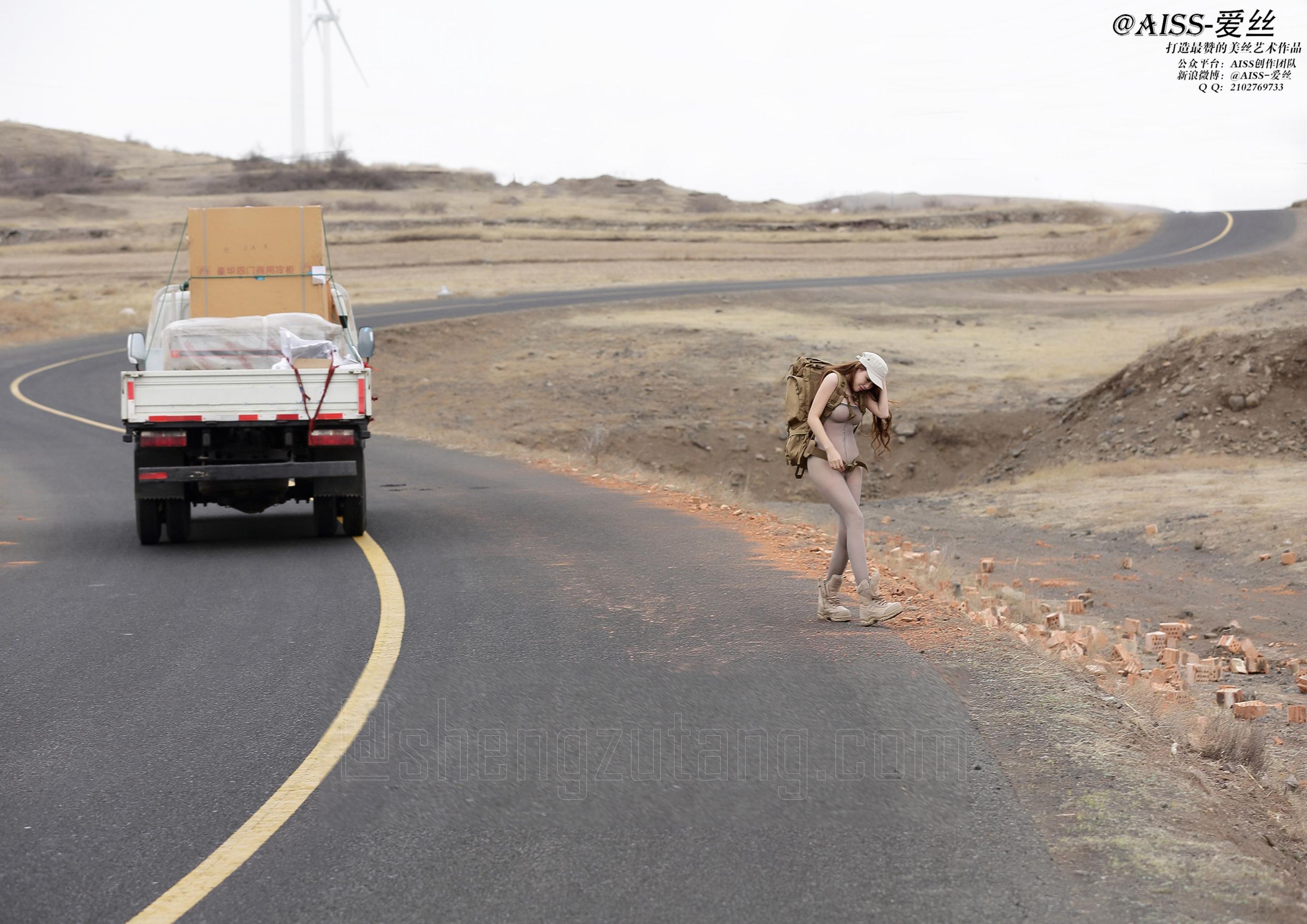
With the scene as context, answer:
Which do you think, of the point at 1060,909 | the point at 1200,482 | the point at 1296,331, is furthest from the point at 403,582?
the point at 1296,331

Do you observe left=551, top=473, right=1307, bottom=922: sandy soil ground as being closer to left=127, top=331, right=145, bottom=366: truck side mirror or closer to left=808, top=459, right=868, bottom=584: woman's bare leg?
left=808, top=459, right=868, bottom=584: woman's bare leg

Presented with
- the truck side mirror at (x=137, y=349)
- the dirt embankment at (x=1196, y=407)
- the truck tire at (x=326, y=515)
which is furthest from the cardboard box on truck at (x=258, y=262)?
the dirt embankment at (x=1196, y=407)

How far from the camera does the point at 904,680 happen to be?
652 centimetres

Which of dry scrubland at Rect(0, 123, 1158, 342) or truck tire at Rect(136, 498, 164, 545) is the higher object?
dry scrubland at Rect(0, 123, 1158, 342)

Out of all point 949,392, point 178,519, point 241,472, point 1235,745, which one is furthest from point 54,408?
point 1235,745

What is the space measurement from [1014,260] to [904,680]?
2223 inches

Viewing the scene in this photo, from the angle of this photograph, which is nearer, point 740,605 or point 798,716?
point 798,716

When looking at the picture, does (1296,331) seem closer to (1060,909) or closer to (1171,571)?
(1171,571)

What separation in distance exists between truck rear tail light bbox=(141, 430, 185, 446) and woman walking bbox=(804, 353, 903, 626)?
6048 millimetres

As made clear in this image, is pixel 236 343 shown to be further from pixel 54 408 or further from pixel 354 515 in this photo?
pixel 54 408

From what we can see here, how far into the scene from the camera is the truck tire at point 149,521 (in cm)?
1174

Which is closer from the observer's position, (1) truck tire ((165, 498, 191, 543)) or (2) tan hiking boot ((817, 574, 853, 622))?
(2) tan hiking boot ((817, 574, 853, 622))

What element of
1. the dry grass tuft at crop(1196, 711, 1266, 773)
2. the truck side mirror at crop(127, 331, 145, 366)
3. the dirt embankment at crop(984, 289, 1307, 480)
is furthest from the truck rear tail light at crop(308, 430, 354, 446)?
the dirt embankment at crop(984, 289, 1307, 480)

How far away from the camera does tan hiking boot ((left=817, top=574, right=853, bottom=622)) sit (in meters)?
7.79
